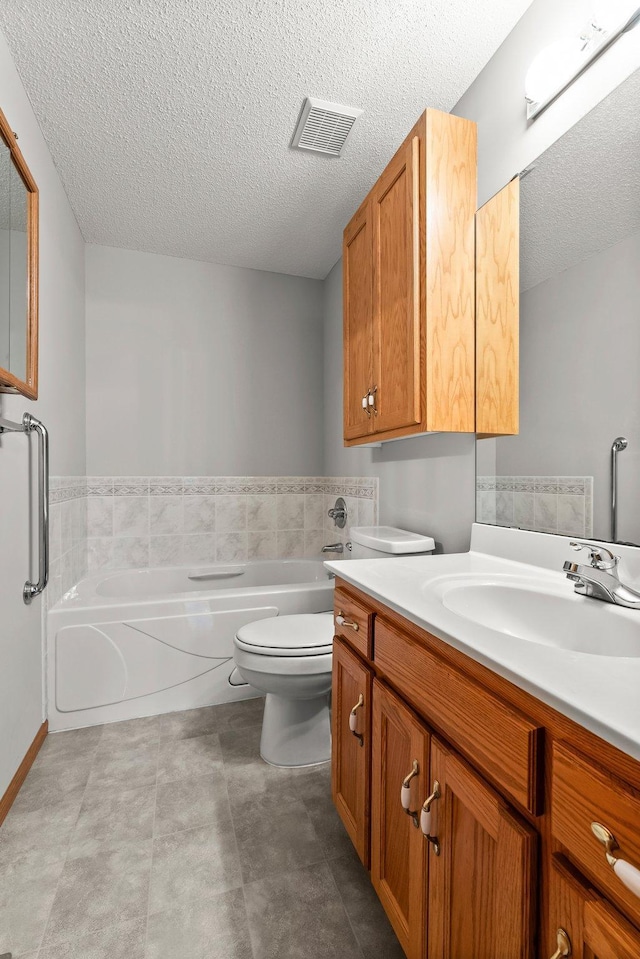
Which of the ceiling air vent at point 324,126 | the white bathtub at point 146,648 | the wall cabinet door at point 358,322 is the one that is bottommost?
the white bathtub at point 146,648

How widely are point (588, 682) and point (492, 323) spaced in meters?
1.17

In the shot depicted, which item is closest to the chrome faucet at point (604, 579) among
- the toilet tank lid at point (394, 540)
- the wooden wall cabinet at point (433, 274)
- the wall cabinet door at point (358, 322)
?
the wooden wall cabinet at point (433, 274)

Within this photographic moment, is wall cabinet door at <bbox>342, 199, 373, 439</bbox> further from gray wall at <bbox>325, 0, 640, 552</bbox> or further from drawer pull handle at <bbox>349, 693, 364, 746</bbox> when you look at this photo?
drawer pull handle at <bbox>349, 693, 364, 746</bbox>

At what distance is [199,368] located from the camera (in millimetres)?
3131

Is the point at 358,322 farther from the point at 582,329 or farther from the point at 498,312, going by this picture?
the point at 582,329

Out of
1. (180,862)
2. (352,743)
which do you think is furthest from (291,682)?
(180,862)

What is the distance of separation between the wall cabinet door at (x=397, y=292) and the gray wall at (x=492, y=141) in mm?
277

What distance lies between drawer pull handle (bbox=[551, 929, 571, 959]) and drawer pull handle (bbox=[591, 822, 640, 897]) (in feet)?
0.48

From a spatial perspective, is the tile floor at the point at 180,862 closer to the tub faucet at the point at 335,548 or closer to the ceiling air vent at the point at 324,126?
the tub faucet at the point at 335,548

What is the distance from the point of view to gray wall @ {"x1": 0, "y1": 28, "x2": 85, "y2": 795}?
5.10 ft

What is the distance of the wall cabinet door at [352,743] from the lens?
114 cm

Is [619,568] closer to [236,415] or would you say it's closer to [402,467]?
[402,467]

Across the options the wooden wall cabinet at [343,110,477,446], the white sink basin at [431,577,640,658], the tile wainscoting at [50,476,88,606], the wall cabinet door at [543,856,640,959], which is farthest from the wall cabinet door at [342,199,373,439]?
the wall cabinet door at [543,856,640,959]

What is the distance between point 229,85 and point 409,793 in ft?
7.26
